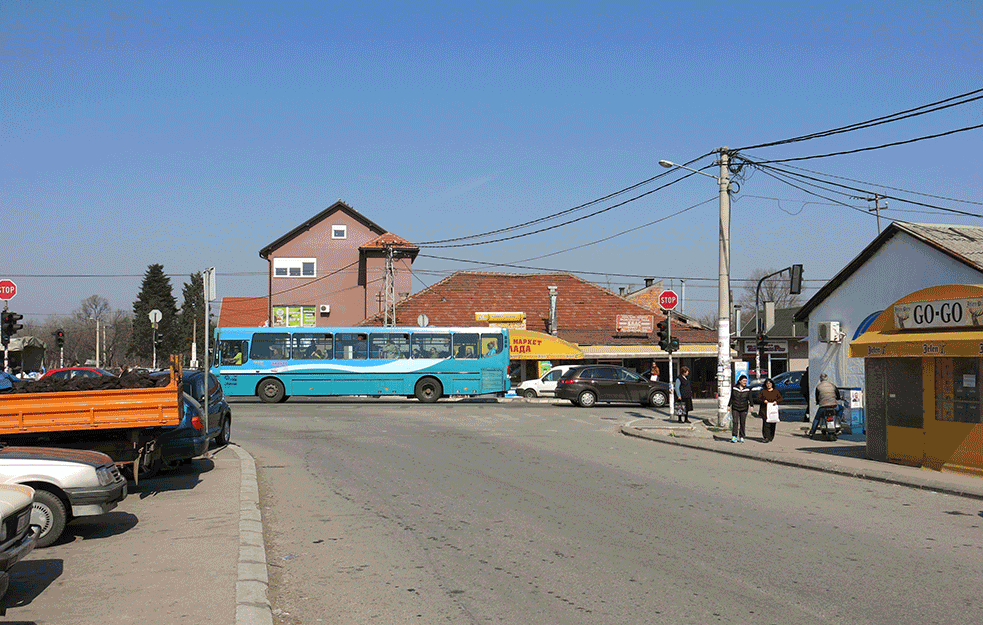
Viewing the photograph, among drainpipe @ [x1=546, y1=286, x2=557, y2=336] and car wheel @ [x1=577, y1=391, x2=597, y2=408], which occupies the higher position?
drainpipe @ [x1=546, y1=286, x2=557, y2=336]

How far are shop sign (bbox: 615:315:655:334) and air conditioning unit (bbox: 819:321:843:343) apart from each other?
2733 centimetres

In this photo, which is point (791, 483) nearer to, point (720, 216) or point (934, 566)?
point (934, 566)

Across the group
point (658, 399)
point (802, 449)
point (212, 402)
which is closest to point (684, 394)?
point (802, 449)

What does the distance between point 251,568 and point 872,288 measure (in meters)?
17.6

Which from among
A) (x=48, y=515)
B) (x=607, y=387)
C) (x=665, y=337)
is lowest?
(x=607, y=387)

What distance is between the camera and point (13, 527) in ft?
18.7

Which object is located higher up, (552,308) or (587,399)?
(552,308)

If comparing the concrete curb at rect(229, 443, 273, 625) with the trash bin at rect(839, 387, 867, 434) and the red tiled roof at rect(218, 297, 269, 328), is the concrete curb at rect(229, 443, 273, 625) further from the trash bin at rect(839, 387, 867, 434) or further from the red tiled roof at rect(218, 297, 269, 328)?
the red tiled roof at rect(218, 297, 269, 328)

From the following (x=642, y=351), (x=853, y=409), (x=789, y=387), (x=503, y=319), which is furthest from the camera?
(x=503, y=319)

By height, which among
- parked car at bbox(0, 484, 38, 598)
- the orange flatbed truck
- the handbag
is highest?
the orange flatbed truck

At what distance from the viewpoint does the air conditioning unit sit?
2127cm

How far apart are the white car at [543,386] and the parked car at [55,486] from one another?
1153 inches

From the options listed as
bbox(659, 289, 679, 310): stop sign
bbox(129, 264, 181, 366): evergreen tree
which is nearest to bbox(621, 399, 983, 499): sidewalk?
bbox(659, 289, 679, 310): stop sign

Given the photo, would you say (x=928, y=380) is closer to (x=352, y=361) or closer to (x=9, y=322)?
(x=352, y=361)
